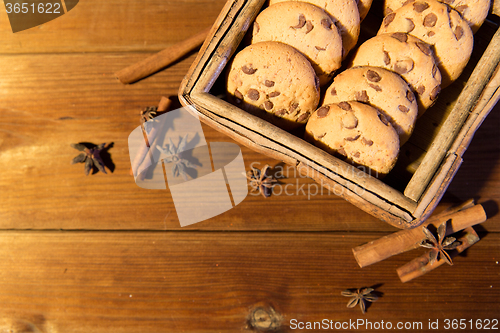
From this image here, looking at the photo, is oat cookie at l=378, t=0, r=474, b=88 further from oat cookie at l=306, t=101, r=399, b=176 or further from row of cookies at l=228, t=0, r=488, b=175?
oat cookie at l=306, t=101, r=399, b=176

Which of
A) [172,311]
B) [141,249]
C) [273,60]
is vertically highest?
[273,60]

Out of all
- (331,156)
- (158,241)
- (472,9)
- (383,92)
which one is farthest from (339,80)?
(158,241)

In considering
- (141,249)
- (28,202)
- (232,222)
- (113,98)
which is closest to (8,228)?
(28,202)

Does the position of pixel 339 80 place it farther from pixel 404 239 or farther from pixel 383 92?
pixel 404 239

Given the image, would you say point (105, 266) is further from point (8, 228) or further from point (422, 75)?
point (422, 75)

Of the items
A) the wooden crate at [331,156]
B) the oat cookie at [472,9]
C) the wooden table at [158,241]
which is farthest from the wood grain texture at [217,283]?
the oat cookie at [472,9]

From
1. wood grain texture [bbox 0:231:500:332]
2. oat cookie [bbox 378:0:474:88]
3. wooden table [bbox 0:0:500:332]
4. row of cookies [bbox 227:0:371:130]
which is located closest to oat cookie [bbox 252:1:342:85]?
row of cookies [bbox 227:0:371:130]

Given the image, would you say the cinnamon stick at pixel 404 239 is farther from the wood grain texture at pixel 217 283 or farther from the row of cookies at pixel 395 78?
the row of cookies at pixel 395 78

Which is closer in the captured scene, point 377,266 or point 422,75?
point 422,75
